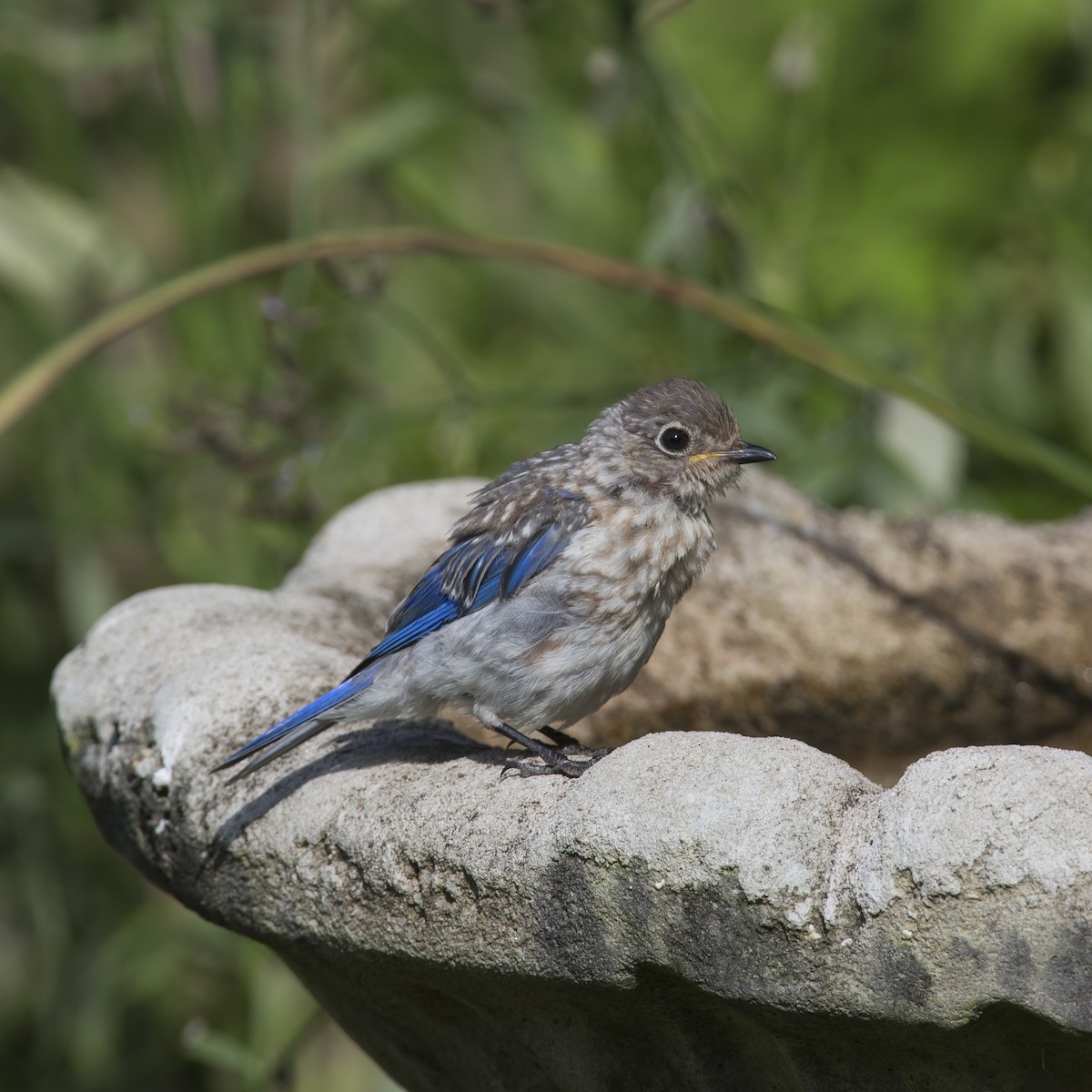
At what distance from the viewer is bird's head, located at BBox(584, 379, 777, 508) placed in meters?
2.86

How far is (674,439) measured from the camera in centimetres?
290

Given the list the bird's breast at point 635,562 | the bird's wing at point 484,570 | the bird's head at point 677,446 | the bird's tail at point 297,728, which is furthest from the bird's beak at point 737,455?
the bird's tail at point 297,728

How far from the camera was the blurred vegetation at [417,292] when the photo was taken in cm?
403

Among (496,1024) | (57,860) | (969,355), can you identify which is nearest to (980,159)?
(969,355)

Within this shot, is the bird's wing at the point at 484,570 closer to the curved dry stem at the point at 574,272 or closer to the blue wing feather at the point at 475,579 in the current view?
the blue wing feather at the point at 475,579

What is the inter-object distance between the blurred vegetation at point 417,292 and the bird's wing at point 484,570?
2.93 ft

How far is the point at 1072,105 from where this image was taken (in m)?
5.43

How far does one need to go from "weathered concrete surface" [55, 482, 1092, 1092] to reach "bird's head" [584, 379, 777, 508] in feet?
1.98

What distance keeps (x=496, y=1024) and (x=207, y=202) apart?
2.47 m

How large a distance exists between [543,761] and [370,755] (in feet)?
0.94

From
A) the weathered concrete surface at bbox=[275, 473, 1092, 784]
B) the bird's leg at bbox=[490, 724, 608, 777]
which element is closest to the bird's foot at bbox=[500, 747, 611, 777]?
the bird's leg at bbox=[490, 724, 608, 777]

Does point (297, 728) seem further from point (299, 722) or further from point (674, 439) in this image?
point (674, 439)

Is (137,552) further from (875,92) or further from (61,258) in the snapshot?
(875,92)

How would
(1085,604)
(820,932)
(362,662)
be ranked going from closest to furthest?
(820,932), (362,662), (1085,604)
